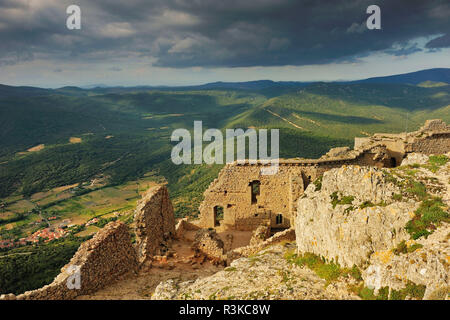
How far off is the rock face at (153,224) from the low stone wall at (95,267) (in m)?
1.98

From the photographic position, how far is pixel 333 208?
11.3 meters

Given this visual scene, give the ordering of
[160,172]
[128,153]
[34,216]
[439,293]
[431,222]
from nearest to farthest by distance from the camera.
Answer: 1. [439,293]
2. [431,222]
3. [34,216]
4. [160,172]
5. [128,153]

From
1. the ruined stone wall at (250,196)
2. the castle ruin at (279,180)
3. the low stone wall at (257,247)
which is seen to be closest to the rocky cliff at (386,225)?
the low stone wall at (257,247)

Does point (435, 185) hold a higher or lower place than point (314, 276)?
higher

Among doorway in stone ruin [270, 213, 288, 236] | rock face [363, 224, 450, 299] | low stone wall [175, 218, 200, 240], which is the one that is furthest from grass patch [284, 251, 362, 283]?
low stone wall [175, 218, 200, 240]

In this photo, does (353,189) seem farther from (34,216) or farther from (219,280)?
Result: (34,216)

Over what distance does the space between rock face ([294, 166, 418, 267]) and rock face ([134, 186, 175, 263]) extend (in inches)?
351

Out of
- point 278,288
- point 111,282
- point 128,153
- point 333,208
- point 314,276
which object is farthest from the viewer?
point 128,153

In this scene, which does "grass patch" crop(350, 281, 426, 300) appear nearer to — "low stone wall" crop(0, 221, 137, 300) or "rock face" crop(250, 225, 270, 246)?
"low stone wall" crop(0, 221, 137, 300)

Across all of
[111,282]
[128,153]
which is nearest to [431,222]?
[111,282]

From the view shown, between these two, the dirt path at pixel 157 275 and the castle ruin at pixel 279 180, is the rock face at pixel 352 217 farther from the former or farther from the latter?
the castle ruin at pixel 279 180

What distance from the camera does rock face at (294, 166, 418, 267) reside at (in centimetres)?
936

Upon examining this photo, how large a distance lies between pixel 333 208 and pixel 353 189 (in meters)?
1.08
